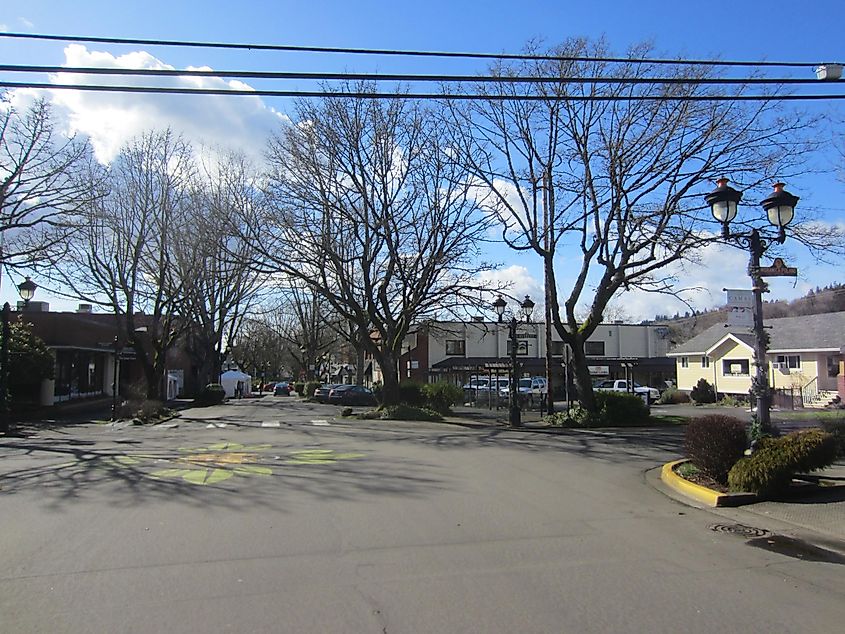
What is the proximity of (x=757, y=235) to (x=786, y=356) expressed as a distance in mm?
33330

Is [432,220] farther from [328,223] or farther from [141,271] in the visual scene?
[141,271]

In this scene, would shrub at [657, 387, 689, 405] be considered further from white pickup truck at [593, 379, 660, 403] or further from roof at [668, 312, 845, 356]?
roof at [668, 312, 845, 356]

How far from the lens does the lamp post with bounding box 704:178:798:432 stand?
37.6ft

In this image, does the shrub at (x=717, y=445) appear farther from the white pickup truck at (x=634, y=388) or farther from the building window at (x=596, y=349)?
the building window at (x=596, y=349)

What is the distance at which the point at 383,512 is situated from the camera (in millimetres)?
9438

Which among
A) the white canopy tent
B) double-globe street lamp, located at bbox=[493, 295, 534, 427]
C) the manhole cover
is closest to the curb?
the manhole cover

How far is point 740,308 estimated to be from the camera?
12.1m

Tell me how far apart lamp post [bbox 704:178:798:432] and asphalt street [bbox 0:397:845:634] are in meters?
2.44

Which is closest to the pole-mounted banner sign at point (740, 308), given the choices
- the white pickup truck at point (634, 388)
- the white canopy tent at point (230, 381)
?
the white pickup truck at point (634, 388)

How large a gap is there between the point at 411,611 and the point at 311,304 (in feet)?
178

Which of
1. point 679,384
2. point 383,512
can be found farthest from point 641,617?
point 679,384

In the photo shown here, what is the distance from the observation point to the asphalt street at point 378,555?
541 cm

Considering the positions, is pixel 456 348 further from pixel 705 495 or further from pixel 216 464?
pixel 705 495

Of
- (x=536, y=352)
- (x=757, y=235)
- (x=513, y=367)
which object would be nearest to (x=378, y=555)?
(x=757, y=235)
